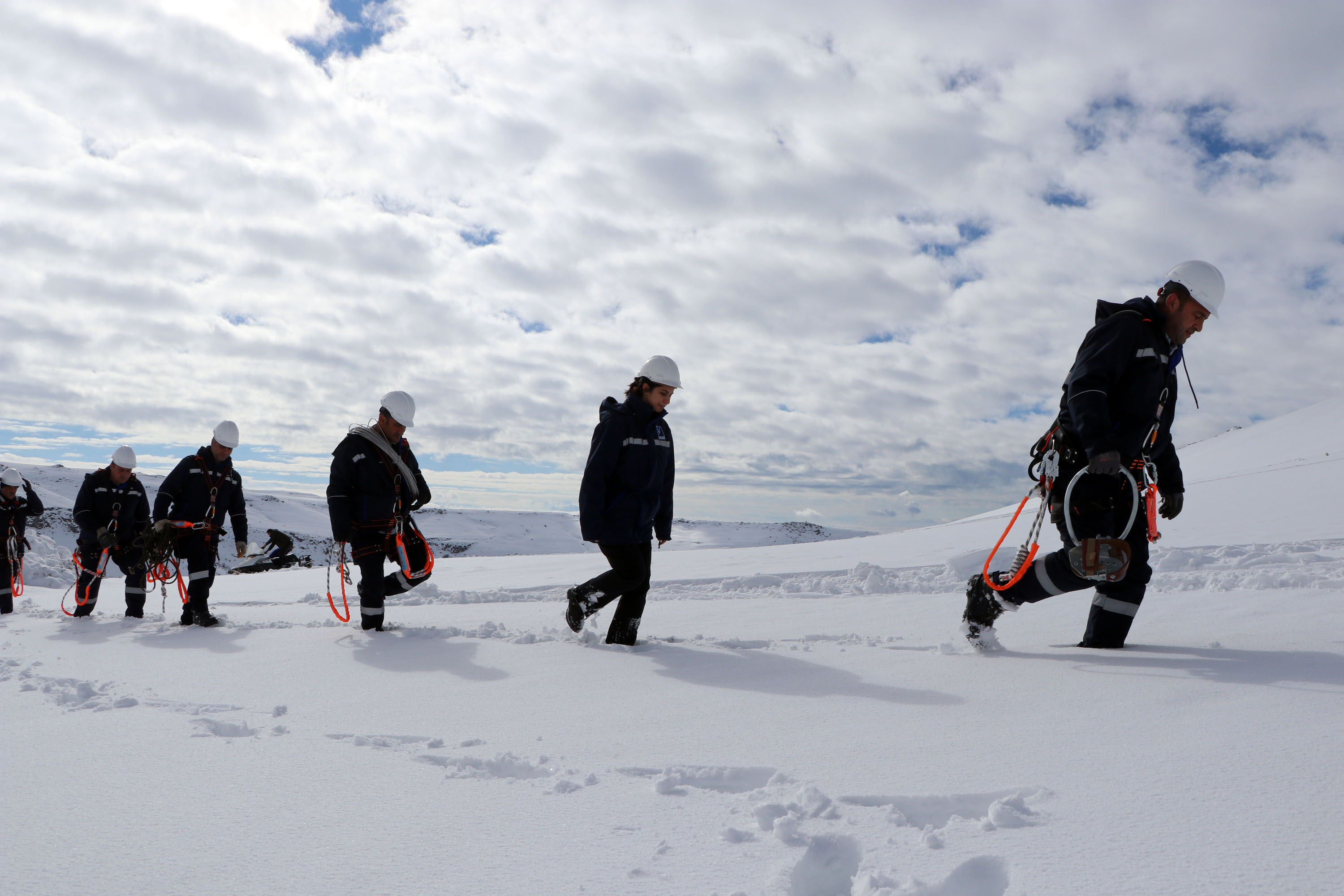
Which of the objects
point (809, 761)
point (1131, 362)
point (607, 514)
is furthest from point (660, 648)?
point (1131, 362)

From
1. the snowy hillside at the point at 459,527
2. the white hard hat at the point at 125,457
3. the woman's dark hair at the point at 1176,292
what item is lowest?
the snowy hillside at the point at 459,527

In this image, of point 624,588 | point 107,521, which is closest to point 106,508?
point 107,521

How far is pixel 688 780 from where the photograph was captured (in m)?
2.27

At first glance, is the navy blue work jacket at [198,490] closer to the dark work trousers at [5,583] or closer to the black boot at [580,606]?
the dark work trousers at [5,583]

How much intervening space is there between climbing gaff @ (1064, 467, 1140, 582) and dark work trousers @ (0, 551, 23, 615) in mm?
11827

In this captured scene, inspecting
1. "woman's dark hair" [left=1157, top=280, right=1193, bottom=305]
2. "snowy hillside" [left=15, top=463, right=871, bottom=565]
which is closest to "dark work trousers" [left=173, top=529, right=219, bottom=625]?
"woman's dark hair" [left=1157, top=280, right=1193, bottom=305]

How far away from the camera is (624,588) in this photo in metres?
4.93

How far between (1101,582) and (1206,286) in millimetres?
1512

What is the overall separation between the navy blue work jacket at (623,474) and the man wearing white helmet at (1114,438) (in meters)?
2.04

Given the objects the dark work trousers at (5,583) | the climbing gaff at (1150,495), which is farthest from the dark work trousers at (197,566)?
the climbing gaff at (1150,495)

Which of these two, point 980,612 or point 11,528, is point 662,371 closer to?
point 980,612

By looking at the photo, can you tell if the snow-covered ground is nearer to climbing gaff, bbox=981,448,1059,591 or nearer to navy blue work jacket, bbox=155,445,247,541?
climbing gaff, bbox=981,448,1059,591

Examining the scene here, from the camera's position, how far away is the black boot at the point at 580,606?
197 inches

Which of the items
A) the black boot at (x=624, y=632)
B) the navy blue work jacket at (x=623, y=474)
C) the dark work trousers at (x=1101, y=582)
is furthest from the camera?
the black boot at (x=624, y=632)
